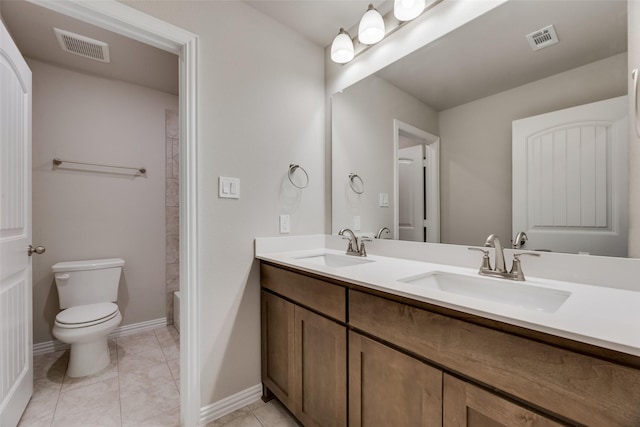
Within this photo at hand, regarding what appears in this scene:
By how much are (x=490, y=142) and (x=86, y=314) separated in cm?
270

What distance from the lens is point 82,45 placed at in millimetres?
1970

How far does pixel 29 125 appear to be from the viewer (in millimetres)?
1598

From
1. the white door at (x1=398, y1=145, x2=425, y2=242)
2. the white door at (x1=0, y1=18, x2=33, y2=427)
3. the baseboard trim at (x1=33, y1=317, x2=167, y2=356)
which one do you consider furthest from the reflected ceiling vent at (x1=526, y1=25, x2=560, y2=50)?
the baseboard trim at (x1=33, y1=317, x2=167, y2=356)

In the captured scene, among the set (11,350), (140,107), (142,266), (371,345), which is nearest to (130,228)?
(142,266)

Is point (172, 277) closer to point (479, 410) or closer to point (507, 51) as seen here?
point (479, 410)

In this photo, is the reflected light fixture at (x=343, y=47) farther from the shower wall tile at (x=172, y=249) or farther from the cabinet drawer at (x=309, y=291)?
the shower wall tile at (x=172, y=249)

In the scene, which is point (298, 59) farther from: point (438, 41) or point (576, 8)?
point (576, 8)

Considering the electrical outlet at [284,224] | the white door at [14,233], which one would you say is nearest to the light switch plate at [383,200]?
the electrical outlet at [284,224]

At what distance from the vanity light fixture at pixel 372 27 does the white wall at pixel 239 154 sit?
0.51 meters

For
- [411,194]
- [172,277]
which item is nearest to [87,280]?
[172,277]

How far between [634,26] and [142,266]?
11.1 ft

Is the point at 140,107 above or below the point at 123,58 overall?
below

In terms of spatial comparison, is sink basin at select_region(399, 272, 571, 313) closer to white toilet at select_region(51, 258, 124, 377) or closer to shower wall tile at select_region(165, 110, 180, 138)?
white toilet at select_region(51, 258, 124, 377)

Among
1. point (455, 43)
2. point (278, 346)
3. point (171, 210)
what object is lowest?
point (278, 346)
